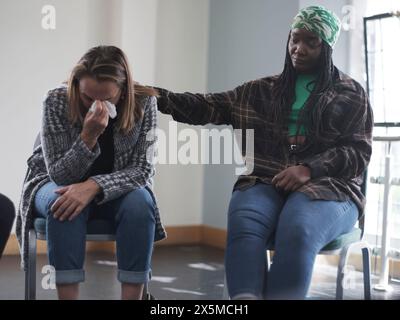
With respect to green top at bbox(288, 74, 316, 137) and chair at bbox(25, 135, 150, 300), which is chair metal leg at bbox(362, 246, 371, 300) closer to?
green top at bbox(288, 74, 316, 137)

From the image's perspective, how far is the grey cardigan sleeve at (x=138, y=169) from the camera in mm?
1528

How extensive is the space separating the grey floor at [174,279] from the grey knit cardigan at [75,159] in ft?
2.35

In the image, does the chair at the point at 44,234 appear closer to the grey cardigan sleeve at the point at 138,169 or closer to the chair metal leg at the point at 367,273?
the grey cardigan sleeve at the point at 138,169

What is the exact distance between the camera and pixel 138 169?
161cm

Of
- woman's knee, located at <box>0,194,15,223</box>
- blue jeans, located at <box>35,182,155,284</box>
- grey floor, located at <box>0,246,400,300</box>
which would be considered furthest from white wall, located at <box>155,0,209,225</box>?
woman's knee, located at <box>0,194,15,223</box>

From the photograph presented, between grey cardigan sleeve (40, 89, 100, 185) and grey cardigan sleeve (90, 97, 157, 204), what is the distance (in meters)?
0.06

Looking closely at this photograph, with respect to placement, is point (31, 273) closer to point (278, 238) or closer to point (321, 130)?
point (278, 238)

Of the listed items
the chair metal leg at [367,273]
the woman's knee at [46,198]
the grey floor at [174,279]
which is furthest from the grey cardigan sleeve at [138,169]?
the grey floor at [174,279]

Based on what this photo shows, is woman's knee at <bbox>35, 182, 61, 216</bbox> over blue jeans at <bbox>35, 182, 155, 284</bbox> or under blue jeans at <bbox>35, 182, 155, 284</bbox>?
over

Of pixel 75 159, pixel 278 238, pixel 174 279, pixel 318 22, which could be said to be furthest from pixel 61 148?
pixel 174 279

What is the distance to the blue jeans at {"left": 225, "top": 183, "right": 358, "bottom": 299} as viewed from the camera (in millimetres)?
1389

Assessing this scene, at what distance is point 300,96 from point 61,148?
67 centimetres
